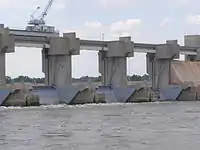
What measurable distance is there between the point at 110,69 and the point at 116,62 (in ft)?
4.36

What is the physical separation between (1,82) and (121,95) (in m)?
15.9

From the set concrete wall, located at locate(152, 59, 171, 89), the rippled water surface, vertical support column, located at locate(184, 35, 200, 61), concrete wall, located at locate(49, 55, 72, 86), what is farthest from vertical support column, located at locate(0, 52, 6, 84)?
vertical support column, located at locate(184, 35, 200, 61)

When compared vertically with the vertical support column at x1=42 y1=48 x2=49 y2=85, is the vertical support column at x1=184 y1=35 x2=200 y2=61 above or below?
above

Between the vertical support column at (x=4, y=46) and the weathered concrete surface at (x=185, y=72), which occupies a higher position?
the vertical support column at (x=4, y=46)

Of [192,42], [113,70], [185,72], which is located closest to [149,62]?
[185,72]

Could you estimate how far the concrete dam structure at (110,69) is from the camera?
62406mm

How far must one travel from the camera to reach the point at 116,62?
7856 cm

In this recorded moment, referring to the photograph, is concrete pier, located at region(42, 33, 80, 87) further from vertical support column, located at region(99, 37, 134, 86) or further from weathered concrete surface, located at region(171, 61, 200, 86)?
weathered concrete surface, located at region(171, 61, 200, 86)

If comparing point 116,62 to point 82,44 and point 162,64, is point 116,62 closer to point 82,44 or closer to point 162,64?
A: point 82,44

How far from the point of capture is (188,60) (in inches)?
3824

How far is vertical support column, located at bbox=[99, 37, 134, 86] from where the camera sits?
7644 cm

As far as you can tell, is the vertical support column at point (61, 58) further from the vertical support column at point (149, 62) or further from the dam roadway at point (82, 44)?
the vertical support column at point (149, 62)

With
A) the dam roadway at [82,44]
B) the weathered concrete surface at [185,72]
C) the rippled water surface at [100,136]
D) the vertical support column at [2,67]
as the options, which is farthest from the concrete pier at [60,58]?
the rippled water surface at [100,136]

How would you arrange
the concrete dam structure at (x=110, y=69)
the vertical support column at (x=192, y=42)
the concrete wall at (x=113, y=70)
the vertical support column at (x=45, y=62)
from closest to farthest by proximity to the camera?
the concrete dam structure at (x=110, y=69), the vertical support column at (x=45, y=62), the concrete wall at (x=113, y=70), the vertical support column at (x=192, y=42)
